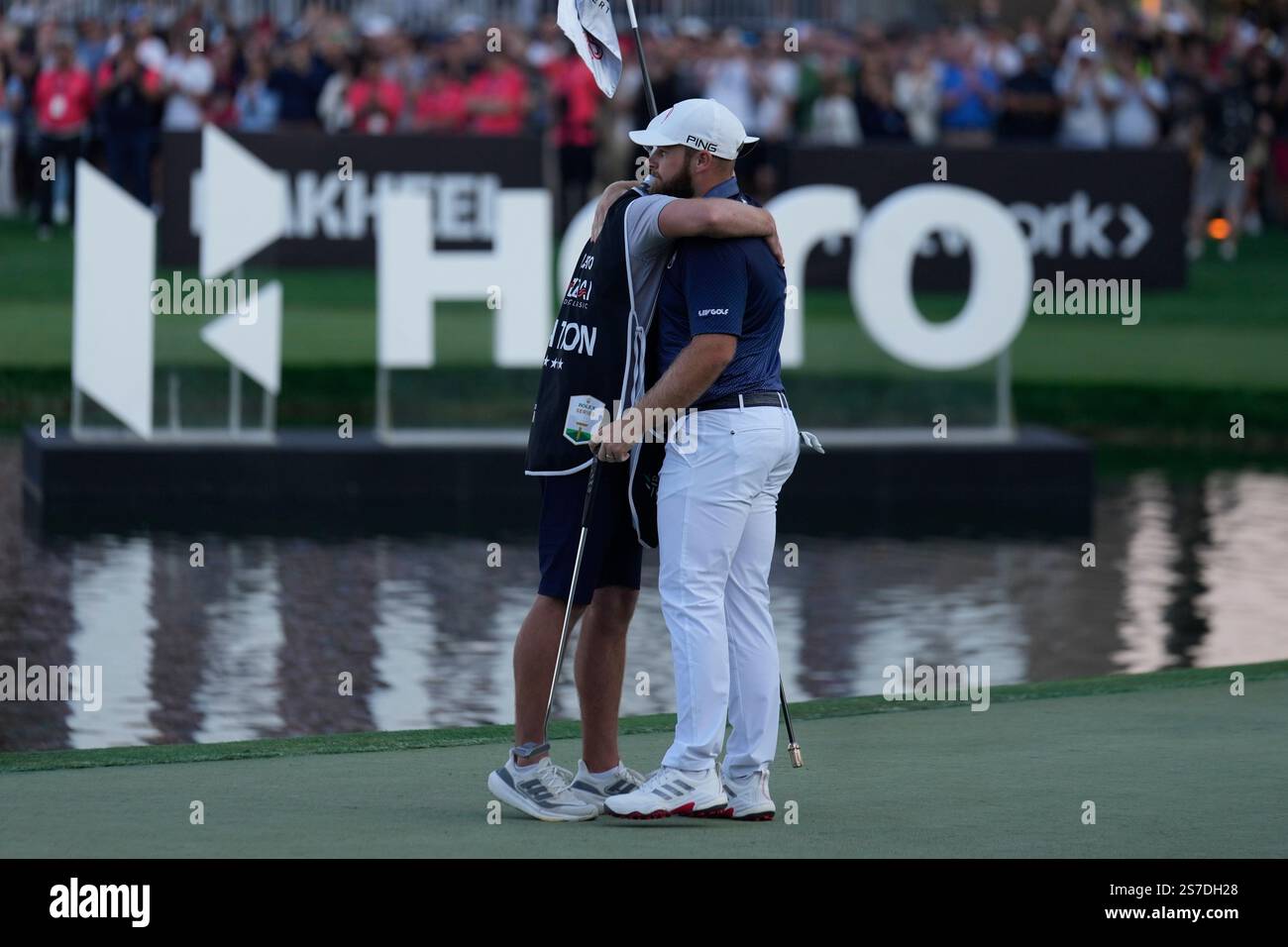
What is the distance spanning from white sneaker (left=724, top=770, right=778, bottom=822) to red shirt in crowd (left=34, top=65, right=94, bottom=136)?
891 inches

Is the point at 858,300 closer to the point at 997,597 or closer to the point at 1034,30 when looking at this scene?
the point at 997,597

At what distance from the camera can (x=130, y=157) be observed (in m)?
27.5

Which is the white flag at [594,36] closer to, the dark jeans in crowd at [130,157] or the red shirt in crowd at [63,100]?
the dark jeans in crowd at [130,157]

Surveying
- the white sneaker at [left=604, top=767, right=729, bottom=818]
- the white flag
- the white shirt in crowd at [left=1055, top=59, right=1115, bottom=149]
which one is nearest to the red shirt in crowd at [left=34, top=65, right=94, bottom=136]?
the white shirt in crowd at [left=1055, top=59, right=1115, bottom=149]

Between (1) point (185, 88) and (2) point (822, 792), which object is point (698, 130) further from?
(1) point (185, 88)

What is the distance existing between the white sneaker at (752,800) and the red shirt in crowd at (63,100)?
22.6 m

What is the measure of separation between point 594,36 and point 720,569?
188 cm

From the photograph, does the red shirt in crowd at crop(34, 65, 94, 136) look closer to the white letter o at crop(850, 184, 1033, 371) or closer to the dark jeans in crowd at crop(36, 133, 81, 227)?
the dark jeans in crowd at crop(36, 133, 81, 227)

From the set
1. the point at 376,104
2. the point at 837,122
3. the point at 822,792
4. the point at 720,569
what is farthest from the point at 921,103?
the point at 720,569

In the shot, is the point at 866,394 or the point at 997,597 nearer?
the point at 997,597

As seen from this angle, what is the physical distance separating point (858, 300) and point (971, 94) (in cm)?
1361
